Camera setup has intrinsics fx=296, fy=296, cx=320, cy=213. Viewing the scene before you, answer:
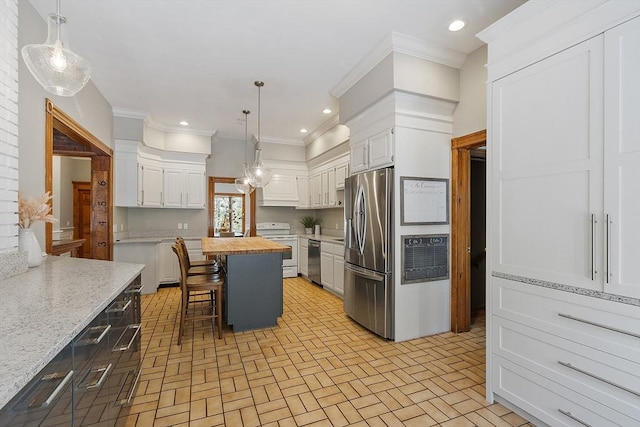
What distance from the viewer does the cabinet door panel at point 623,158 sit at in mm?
1406

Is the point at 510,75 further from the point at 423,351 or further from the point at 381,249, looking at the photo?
the point at 423,351

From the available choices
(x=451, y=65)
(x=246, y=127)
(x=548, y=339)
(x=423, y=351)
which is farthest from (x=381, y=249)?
(x=246, y=127)

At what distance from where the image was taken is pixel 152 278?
194 inches

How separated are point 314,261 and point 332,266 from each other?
0.74 meters

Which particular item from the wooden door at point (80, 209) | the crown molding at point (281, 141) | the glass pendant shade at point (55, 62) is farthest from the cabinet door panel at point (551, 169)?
the wooden door at point (80, 209)

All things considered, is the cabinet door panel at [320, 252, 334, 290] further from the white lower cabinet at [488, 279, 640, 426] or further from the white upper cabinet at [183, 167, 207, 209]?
the white lower cabinet at [488, 279, 640, 426]

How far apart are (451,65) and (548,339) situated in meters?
2.72

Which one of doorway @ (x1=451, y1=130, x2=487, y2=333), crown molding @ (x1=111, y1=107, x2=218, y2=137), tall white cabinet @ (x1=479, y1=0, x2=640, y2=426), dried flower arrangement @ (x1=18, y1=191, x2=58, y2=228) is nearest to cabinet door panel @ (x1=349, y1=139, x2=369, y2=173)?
doorway @ (x1=451, y1=130, x2=487, y2=333)

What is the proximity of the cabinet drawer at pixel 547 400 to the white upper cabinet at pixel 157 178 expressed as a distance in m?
5.30

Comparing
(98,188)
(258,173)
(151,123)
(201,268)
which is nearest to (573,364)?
(258,173)

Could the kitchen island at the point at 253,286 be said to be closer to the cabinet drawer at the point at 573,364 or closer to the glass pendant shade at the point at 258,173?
the glass pendant shade at the point at 258,173

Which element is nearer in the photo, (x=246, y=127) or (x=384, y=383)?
(x=384, y=383)

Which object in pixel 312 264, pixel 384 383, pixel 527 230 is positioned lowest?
pixel 384 383

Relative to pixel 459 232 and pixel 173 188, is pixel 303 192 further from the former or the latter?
pixel 459 232
